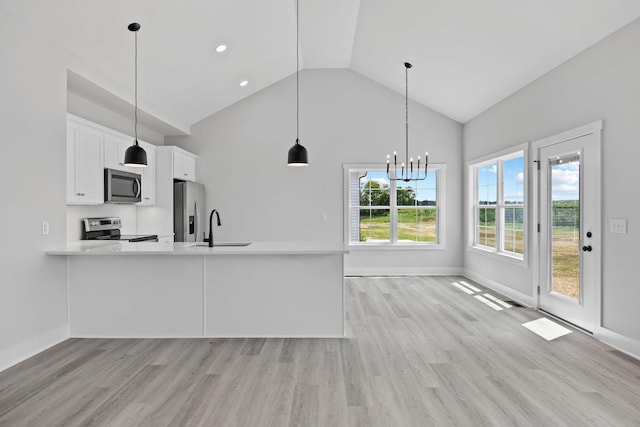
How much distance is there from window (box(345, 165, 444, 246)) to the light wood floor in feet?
10.5

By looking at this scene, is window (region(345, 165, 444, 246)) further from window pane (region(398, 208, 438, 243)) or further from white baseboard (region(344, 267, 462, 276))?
white baseboard (region(344, 267, 462, 276))

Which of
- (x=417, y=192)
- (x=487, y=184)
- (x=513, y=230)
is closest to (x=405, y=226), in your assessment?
(x=417, y=192)

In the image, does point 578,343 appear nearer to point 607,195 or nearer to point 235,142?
point 607,195

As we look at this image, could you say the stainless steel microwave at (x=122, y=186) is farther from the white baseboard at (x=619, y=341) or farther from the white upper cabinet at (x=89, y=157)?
the white baseboard at (x=619, y=341)

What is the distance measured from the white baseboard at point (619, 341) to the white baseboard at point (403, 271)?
132 inches

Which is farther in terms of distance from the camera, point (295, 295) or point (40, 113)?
point (295, 295)

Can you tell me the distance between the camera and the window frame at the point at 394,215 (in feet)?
22.9

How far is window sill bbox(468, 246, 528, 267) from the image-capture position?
5070 mm

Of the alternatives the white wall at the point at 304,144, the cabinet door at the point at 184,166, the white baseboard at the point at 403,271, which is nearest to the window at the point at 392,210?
the white wall at the point at 304,144

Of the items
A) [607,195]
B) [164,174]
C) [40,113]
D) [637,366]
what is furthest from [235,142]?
[637,366]

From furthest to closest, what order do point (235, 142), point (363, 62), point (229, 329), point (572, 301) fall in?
point (235, 142) → point (363, 62) → point (572, 301) → point (229, 329)

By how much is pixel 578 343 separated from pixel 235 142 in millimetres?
5625

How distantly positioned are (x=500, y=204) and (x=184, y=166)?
4.85m

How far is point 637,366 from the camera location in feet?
9.89
